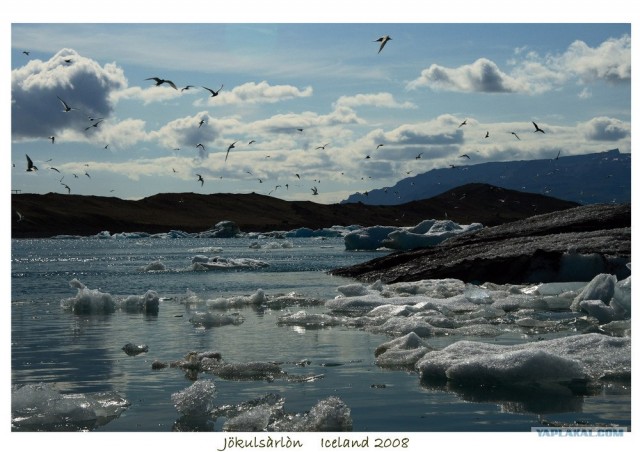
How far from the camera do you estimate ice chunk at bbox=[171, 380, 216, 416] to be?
9250 mm

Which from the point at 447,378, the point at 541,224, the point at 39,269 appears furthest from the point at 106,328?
the point at 39,269

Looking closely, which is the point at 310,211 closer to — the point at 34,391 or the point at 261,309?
the point at 261,309

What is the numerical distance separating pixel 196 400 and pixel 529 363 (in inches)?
176

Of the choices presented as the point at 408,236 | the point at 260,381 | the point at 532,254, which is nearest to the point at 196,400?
the point at 260,381

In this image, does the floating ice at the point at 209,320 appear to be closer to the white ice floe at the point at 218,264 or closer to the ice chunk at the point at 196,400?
the ice chunk at the point at 196,400

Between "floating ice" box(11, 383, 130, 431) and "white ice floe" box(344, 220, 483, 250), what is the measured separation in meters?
44.0

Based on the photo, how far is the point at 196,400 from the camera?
9359 millimetres

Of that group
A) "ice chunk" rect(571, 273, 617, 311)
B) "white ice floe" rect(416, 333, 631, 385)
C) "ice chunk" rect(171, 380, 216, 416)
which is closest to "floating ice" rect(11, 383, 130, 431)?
"ice chunk" rect(171, 380, 216, 416)

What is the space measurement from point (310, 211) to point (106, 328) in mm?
159886

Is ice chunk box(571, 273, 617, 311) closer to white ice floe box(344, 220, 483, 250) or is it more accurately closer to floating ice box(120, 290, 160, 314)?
floating ice box(120, 290, 160, 314)

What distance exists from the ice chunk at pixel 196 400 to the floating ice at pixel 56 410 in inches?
28.9

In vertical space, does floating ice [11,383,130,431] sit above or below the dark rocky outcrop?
below

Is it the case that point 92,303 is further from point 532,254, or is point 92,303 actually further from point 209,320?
point 532,254

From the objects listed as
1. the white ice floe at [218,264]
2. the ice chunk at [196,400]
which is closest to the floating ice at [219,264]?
the white ice floe at [218,264]
